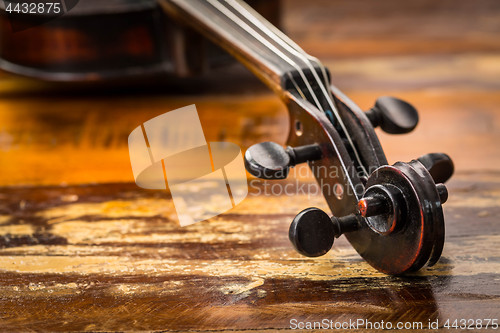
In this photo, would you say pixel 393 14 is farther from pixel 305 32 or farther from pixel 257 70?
pixel 257 70

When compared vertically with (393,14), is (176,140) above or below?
below

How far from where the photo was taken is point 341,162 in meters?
0.74

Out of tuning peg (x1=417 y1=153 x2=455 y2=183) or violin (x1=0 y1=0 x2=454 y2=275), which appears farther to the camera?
tuning peg (x1=417 y1=153 x2=455 y2=183)

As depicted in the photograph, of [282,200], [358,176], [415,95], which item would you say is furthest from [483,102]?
[358,176]

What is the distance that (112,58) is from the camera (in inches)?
55.8

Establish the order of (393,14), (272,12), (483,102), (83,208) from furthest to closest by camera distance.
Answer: (393,14)
(272,12)
(483,102)
(83,208)

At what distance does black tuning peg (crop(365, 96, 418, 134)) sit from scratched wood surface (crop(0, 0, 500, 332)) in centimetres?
15

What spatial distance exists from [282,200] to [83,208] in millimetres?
293

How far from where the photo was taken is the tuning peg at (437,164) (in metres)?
0.75

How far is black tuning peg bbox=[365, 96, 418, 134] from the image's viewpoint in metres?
0.83

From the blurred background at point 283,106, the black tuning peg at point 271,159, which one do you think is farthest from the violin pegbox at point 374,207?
the blurred background at point 283,106

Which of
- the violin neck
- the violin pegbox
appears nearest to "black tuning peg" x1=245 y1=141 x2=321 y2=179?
the violin pegbox

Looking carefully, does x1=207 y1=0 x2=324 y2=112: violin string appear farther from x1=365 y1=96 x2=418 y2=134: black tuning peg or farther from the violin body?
the violin body

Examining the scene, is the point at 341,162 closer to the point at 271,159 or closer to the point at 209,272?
the point at 271,159
